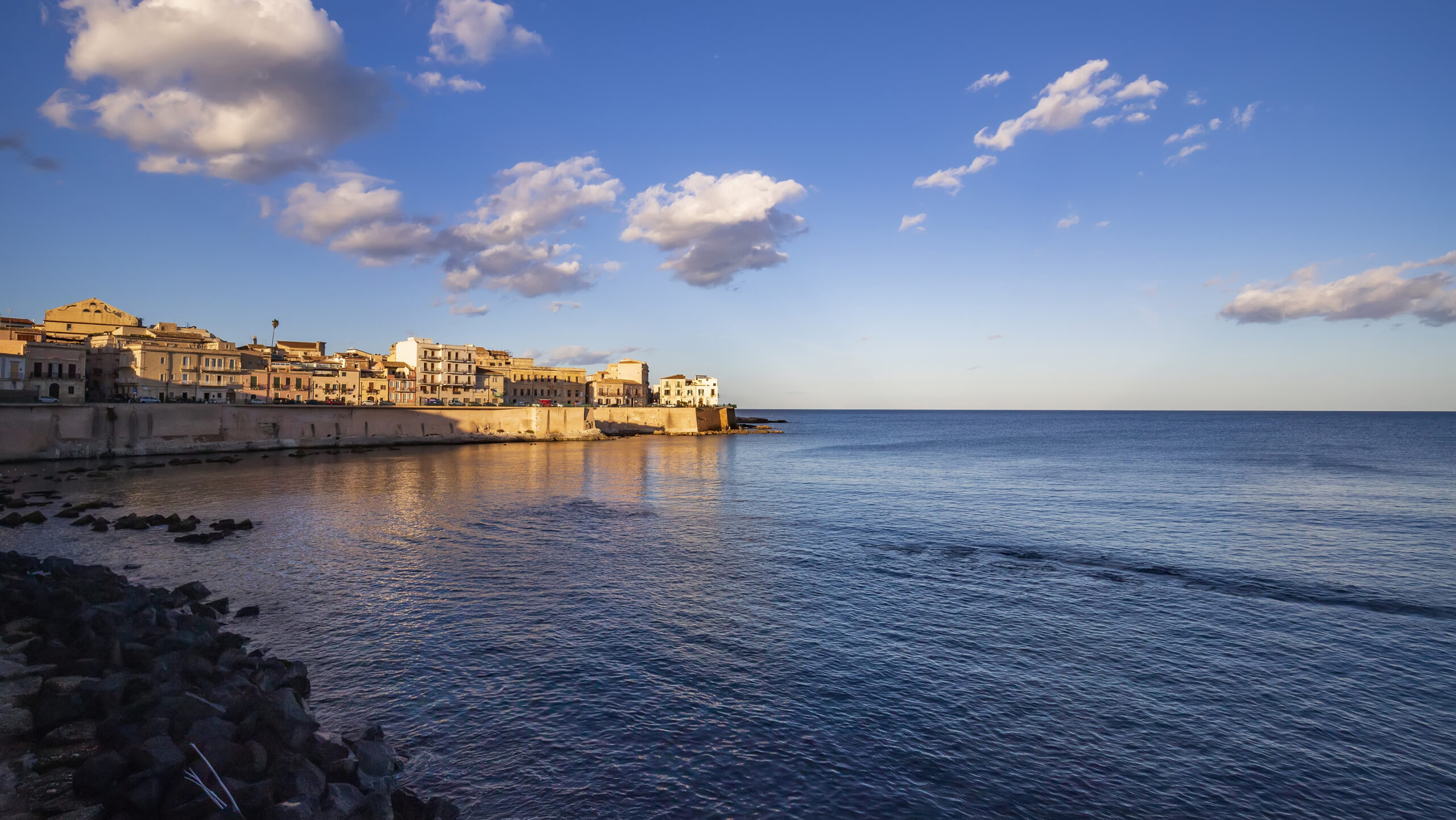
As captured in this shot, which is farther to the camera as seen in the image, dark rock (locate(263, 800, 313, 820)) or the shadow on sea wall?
the shadow on sea wall

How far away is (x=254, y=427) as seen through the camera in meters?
61.0

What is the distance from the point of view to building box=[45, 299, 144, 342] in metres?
76.9

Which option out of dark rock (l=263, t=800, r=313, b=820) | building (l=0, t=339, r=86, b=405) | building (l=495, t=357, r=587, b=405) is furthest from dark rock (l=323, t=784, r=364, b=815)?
building (l=495, t=357, r=587, b=405)

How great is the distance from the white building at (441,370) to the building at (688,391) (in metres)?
54.3

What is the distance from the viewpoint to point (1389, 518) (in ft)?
97.1

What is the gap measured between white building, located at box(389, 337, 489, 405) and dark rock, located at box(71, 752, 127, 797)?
9257 centimetres

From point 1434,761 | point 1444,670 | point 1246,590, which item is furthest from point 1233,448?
point 1434,761

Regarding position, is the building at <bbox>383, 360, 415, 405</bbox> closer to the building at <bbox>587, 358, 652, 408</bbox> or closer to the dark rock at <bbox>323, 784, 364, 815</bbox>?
the building at <bbox>587, 358, 652, 408</bbox>

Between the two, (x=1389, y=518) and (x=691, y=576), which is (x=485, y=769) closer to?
(x=691, y=576)

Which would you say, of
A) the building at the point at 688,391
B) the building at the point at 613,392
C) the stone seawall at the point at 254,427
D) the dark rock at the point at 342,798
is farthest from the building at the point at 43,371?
the building at the point at 688,391

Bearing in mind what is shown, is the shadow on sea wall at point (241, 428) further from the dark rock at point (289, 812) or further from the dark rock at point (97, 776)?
the dark rock at point (289, 812)

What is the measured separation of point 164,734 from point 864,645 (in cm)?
1122

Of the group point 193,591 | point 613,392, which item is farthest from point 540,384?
point 193,591

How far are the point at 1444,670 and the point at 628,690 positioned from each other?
15.4m
